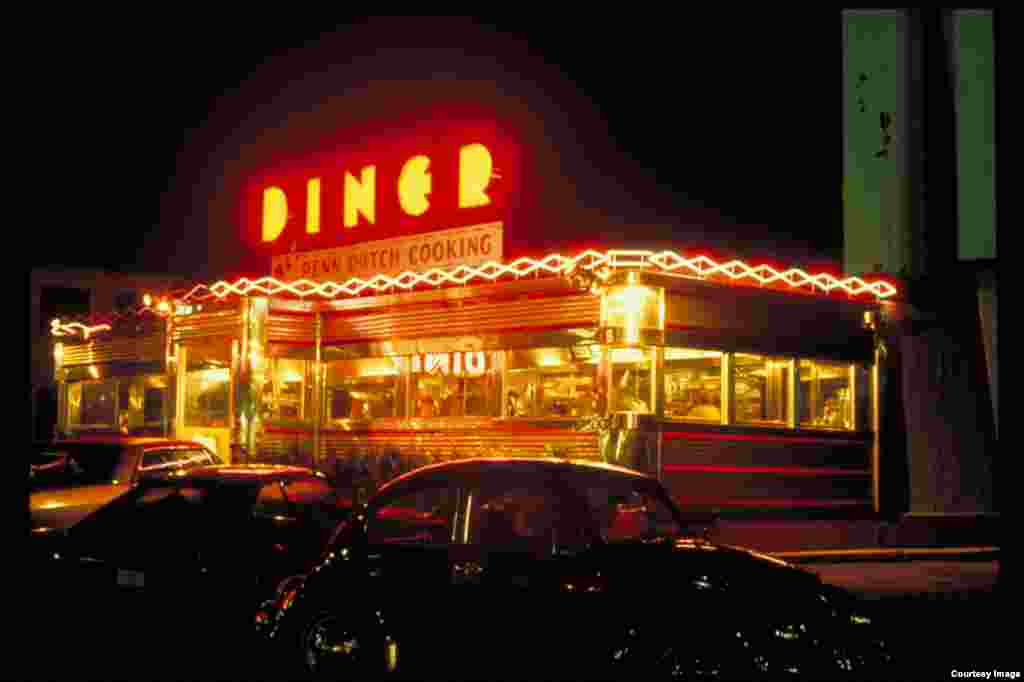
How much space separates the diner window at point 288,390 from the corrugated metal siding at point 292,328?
69 cm

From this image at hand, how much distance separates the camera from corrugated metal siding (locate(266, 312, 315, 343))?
20.3 meters

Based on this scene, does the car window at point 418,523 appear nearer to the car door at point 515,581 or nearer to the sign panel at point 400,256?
the car door at point 515,581

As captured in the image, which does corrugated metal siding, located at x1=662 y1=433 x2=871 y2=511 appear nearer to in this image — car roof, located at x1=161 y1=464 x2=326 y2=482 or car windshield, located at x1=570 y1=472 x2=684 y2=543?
car roof, located at x1=161 y1=464 x2=326 y2=482

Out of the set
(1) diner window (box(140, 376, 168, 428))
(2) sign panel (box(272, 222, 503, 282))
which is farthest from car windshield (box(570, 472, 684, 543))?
(1) diner window (box(140, 376, 168, 428))

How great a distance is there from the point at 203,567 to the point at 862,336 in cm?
1299

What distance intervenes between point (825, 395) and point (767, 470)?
224 centimetres

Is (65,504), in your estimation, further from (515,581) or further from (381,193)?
(381,193)

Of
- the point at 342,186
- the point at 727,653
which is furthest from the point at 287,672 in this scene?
the point at 342,186

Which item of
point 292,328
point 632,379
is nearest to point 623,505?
point 632,379

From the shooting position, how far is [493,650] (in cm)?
682

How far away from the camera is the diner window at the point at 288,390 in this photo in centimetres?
2116

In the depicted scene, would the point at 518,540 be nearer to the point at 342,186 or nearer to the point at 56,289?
the point at 342,186

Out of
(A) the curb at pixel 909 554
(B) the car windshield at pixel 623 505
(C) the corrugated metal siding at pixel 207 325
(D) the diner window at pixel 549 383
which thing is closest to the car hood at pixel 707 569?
(B) the car windshield at pixel 623 505

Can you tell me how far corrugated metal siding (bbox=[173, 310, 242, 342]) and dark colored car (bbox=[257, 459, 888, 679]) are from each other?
41.4 feet
